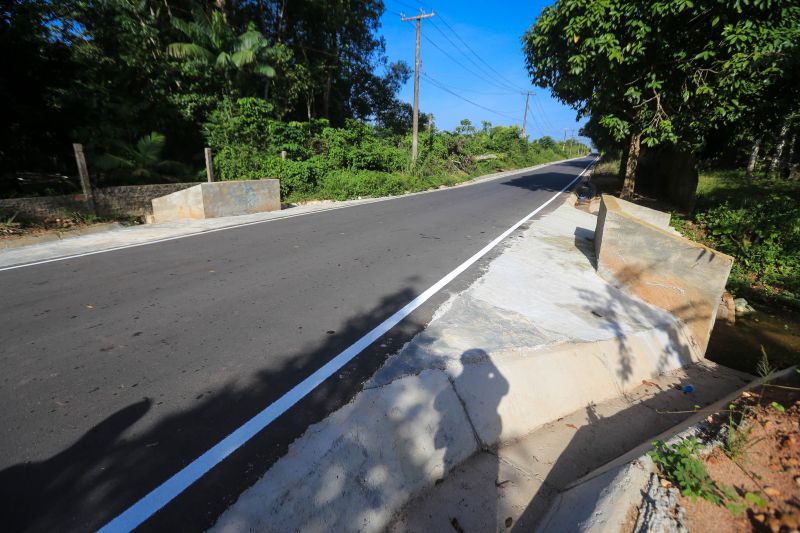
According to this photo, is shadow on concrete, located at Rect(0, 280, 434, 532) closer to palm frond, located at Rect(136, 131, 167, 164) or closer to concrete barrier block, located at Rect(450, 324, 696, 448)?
concrete barrier block, located at Rect(450, 324, 696, 448)

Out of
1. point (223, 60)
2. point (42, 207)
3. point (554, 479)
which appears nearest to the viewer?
point (554, 479)

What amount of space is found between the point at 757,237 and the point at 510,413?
9321 millimetres

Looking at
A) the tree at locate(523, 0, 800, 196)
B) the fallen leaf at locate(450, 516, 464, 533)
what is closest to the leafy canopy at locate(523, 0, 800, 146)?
the tree at locate(523, 0, 800, 196)

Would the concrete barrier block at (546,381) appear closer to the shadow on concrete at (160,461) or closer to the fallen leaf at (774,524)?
the shadow on concrete at (160,461)

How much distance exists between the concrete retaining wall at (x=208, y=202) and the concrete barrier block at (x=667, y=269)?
9242 mm

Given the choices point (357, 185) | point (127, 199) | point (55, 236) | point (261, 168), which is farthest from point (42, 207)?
point (357, 185)

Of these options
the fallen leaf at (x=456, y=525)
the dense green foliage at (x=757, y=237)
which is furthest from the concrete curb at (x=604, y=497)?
the dense green foliage at (x=757, y=237)

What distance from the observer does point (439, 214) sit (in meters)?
11.2

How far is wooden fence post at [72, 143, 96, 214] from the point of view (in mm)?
8125

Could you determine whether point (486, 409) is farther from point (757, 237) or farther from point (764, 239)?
point (757, 237)

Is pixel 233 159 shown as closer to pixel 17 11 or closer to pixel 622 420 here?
pixel 17 11

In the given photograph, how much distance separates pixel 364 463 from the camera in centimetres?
231

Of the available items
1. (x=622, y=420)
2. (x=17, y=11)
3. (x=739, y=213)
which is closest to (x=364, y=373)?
(x=622, y=420)

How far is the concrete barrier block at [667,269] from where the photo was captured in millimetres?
4828
